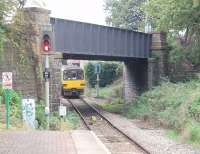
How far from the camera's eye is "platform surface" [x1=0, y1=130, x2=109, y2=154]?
15.4 m

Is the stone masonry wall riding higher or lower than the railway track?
higher

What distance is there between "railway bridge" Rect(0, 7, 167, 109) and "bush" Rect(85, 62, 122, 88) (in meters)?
17.2

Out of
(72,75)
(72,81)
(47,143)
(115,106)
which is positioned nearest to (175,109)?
(47,143)

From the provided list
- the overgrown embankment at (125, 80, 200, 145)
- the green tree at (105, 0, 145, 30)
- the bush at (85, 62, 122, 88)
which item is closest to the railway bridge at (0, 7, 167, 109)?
the overgrown embankment at (125, 80, 200, 145)

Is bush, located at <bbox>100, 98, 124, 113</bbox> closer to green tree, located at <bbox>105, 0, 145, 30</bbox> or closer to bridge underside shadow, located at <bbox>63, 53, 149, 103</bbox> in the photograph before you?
bridge underside shadow, located at <bbox>63, 53, 149, 103</bbox>

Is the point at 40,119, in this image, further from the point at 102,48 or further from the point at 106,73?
the point at 106,73

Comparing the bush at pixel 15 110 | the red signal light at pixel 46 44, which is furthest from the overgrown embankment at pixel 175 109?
the bush at pixel 15 110

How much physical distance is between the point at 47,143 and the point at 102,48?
24.9m

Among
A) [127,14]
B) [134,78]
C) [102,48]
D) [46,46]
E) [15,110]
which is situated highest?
[127,14]

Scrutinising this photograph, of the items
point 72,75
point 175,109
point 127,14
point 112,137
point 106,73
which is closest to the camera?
point 112,137

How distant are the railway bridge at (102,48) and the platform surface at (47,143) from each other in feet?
37.0

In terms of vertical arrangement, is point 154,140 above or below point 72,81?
below

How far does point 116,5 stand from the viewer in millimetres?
88562

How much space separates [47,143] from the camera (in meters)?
16.9
